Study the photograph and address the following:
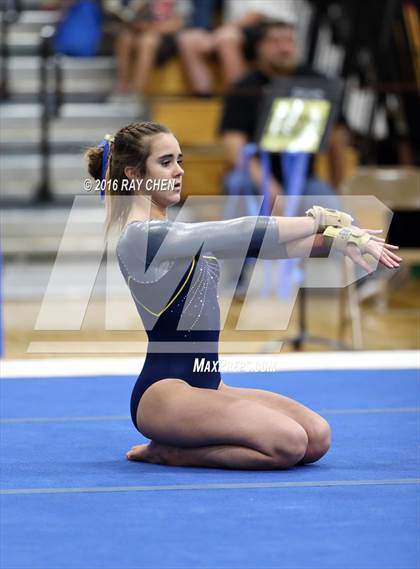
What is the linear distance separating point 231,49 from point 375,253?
5659 millimetres

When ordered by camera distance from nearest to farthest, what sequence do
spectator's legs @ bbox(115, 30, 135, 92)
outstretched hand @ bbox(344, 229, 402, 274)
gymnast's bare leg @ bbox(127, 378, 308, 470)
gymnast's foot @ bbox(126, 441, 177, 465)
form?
outstretched hand @ bbox(344, 229, 402, 274) → gymnast's bare leg @ bbox(127, 378, 308, 470) → gymnast's foot @ bbox(126, 441, 177, 465) → spectator's legs @ bbox(115, 30, 135, 92)

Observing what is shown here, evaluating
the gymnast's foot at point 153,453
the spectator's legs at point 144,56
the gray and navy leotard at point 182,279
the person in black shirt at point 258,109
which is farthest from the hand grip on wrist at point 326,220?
the spectator's legs at point 144,56

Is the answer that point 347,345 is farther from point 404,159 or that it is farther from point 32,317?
point 404,159

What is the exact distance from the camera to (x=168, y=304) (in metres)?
3.28

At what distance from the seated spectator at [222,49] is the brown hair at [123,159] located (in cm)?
502

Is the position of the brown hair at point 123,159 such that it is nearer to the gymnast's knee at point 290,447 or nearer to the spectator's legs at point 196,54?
the gymnast's knee at point 290,447

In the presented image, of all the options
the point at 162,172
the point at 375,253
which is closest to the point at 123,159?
the point at 162,172

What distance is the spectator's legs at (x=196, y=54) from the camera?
8.41m

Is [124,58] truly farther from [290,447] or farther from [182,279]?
[290,447]

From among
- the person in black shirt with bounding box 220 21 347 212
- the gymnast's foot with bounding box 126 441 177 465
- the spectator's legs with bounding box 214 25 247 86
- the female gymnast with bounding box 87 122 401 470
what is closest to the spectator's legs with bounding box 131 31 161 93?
→ the spectator's legs with bounding box 214 25 247 86

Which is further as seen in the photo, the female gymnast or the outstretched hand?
the female gymnast

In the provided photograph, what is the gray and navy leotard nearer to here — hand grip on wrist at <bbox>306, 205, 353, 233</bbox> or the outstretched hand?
hand grip on wrist at <bbox>306, 205, 353, 233</bbox>

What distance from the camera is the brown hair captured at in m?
3.30

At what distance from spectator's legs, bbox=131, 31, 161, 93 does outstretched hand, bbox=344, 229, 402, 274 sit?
5585mm
